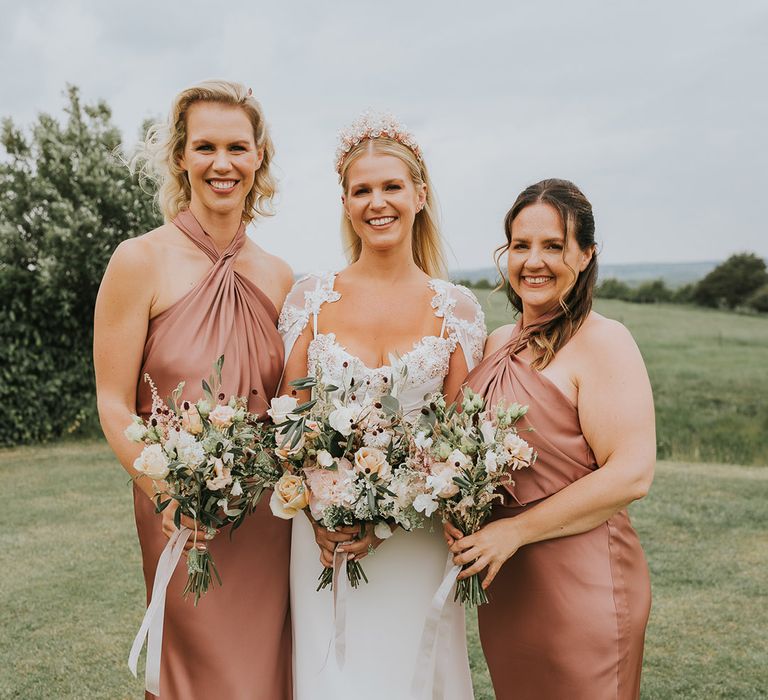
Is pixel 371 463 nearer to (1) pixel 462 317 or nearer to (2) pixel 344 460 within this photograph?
(2) pixel 344 460

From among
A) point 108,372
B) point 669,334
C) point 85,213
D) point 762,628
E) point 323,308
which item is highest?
point 85,213

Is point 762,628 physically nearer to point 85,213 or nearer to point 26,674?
point 26,674

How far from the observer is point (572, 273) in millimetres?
3549

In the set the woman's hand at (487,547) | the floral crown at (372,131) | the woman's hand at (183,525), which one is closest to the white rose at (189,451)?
the woman's hand at (183,525)

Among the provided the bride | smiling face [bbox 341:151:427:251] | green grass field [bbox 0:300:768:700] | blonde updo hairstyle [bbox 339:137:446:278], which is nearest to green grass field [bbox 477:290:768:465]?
green grass field [bbox 0:300:768:700]

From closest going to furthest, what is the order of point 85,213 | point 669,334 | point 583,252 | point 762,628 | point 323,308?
point 583,252 < point 323,308 < point 762,628 < point 85,213 < point 669,334

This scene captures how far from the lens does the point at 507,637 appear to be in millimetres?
3568

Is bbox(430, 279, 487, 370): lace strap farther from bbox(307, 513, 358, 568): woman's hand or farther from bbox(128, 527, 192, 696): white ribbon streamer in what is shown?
bbox(128, 527, 192, 696): white ribbon streamer

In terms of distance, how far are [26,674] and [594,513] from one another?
505 centimetres

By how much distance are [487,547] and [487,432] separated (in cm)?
→ 53

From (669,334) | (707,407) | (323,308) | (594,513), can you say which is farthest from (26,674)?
(669,334)

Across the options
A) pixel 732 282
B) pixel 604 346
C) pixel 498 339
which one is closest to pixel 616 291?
pixel 732 282

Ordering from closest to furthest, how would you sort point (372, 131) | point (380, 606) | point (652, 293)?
point (380, 606) → point (372, 131) → point (652, 293)

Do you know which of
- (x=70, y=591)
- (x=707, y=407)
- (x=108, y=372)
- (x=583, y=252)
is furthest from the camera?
(x=707, y=407)
